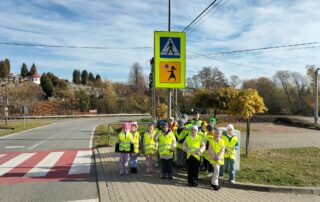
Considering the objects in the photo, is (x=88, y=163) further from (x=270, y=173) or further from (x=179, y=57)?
(x=270, y=173)

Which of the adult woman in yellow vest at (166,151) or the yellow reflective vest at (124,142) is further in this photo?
the yellow reflective vest at (124,142)

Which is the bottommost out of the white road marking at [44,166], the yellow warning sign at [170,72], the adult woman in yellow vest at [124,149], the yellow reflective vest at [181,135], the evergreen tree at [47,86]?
the white road marking at [44,166]

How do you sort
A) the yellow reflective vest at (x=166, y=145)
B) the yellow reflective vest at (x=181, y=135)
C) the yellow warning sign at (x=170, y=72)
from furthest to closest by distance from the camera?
the yellow warning sign at (x=170, y=72) < the yellow reflective vest at (x=181, y=135) < the yellow reflective vest at (x=166, y=145)

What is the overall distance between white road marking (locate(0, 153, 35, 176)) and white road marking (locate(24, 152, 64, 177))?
Answer: 778 millimetres

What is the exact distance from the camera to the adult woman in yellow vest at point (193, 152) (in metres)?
7.88

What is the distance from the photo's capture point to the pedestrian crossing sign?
33.0ft

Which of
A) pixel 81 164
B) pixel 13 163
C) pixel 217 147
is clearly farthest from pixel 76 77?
pixel 217 147

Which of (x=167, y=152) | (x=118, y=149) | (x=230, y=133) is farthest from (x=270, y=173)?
(x=118, y=149)

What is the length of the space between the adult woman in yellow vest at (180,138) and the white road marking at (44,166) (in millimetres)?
4000

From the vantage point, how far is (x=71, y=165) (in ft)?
35.1

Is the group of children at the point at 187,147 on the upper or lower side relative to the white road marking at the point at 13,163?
upper

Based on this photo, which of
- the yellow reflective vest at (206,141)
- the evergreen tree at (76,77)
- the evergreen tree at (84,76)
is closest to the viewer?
the yellow reflective vest at (206,141)

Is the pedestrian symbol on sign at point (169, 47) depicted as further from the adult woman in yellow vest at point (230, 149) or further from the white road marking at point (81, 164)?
the white road marking at point (81, 164)

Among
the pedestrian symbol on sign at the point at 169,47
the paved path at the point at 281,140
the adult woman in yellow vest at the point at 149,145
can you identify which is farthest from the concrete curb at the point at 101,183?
the paved path at the point at 281,140
